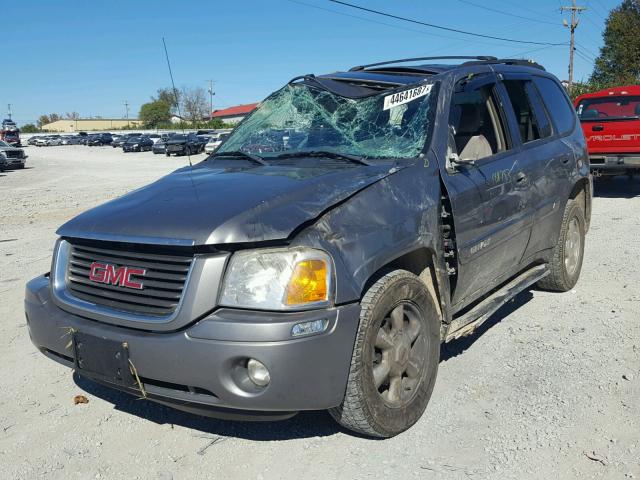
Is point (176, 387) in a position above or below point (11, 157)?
above

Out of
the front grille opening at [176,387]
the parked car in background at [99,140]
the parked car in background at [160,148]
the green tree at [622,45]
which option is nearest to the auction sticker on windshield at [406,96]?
the front grille opening at [176,387]

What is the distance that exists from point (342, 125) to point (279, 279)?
1624 millimetres

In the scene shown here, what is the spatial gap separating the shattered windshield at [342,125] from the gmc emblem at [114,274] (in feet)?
4.61

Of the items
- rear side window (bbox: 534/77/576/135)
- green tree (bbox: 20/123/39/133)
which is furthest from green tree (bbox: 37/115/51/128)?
rear side window (bbox: 534/77/576/135)

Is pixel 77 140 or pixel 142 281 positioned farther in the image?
pixel 77 140

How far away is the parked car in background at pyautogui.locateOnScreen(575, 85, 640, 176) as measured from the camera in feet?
35.5

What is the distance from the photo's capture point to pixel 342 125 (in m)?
3.86

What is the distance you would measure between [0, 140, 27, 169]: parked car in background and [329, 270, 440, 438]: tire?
97.2 feet

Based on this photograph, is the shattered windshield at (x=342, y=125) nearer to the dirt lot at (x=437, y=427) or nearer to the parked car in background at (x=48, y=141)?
the dirt lot at (x=437, y=427)

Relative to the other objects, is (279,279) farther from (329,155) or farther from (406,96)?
(406,96)

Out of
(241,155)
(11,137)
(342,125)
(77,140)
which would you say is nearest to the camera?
(342,125)

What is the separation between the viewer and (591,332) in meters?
4.48

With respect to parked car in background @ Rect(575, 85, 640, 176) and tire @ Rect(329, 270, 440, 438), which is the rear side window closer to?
tire @ Rect(329, 270, 440, 438)

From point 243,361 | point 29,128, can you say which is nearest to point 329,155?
point 243,361
